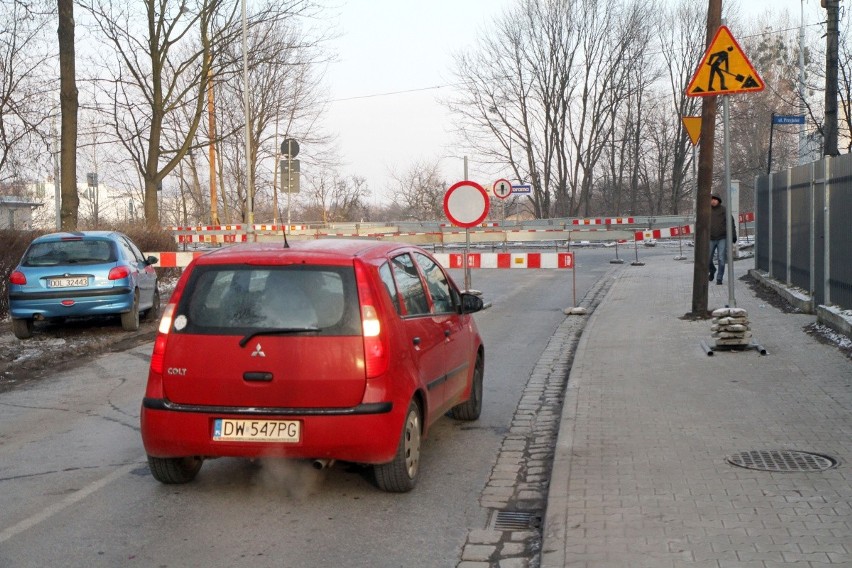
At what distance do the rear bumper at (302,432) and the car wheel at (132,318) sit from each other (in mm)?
8907

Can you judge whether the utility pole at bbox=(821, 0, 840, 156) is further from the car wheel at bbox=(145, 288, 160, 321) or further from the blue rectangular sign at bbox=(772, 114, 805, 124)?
the car wheel at bbox=(145, 288, 160, 321)

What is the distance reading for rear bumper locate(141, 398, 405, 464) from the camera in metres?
5.73

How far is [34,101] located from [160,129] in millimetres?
4530

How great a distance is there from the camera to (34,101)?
81.9 feet

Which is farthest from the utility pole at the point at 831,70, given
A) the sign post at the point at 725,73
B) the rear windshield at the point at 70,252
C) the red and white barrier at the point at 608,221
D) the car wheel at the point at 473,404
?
the red and white barrier at the point at 608,221

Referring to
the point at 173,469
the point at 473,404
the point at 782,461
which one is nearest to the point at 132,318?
the point at 473,404

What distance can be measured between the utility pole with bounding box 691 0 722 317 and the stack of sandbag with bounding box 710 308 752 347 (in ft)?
8.35

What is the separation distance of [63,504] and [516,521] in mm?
2677

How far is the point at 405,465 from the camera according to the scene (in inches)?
238

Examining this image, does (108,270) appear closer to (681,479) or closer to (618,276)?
(681,479)

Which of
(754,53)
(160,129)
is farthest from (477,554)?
(754,53)

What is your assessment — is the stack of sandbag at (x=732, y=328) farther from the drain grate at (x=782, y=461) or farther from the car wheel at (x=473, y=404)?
the drain grate at (x=782, y=461)

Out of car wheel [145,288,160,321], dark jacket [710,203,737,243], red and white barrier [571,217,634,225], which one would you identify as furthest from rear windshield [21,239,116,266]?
red and white barrier [571,217,634,225]

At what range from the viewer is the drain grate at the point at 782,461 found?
20.4ft
